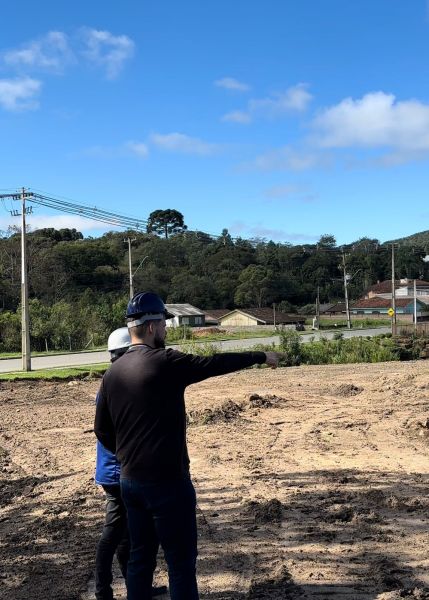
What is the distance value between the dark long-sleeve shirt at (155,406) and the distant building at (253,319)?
240 ft

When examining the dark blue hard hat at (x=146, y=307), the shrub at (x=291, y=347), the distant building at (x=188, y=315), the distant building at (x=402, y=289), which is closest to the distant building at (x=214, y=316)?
the distant building at (x=188, y=315)

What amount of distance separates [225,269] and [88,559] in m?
92.6

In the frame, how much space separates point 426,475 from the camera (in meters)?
7.01

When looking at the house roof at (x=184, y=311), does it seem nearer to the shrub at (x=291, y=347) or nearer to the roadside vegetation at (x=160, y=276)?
the roadside vegetation at (x=160, y=276)

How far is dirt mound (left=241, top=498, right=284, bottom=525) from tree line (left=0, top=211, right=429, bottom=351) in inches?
1347

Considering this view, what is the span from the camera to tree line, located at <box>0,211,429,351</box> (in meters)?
41.9

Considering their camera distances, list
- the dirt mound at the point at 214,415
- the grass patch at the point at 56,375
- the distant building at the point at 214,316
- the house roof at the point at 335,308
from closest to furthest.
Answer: the dirt mound at the point at 214,415 → the grass patch at the point at 56,375 → the distant building at the point at 214,316 → the house roof at the point at 335,308

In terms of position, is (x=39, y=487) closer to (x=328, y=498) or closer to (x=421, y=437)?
(x=328, y=498)

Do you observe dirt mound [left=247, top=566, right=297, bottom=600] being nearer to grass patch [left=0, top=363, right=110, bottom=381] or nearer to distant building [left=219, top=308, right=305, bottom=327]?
grass patch [left=0, top=363, right=110, bottom=381]

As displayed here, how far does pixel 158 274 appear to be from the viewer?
85.5 m

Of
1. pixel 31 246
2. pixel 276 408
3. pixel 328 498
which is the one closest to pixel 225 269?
pixel 31 246

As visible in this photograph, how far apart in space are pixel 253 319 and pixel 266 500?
71362mm

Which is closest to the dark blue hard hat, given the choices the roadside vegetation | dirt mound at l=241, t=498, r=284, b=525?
dirt mound at l=241, t=498, r=284, b=525

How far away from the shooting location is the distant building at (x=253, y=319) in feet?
252
